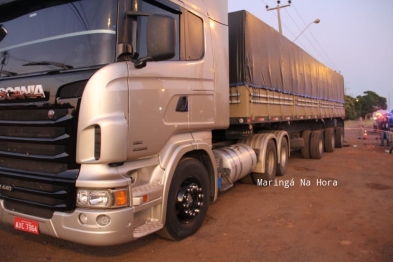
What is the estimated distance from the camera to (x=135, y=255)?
3609 mm

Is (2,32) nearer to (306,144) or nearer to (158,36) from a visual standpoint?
(158,36)

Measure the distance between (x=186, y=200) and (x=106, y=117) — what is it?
157 centimetres

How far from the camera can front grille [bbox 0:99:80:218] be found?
294 centimetres

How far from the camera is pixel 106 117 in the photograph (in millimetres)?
2877

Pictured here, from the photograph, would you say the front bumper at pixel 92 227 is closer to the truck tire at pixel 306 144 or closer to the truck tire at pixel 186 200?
the truck tire at pixel 186 200

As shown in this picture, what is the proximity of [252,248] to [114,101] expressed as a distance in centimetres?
238

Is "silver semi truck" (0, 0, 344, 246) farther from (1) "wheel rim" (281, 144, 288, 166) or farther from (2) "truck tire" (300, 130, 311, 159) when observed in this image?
(2) "truck tire" (300, 130, 311, 159)

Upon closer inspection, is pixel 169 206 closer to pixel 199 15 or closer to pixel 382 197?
pixel 199 15

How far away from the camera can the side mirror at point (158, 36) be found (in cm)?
301

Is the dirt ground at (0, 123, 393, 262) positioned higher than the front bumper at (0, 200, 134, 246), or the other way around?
the front bumper at (0, 200, 134, 246)

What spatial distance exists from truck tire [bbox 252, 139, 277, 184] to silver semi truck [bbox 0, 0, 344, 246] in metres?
2.64

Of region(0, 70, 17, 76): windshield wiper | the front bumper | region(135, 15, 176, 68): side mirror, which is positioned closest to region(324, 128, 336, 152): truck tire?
region(135, 15, 176, 68): side mirror

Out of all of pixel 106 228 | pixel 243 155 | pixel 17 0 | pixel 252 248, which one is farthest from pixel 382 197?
pixel 17 0

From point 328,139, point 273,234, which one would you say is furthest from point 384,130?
point 273,234
